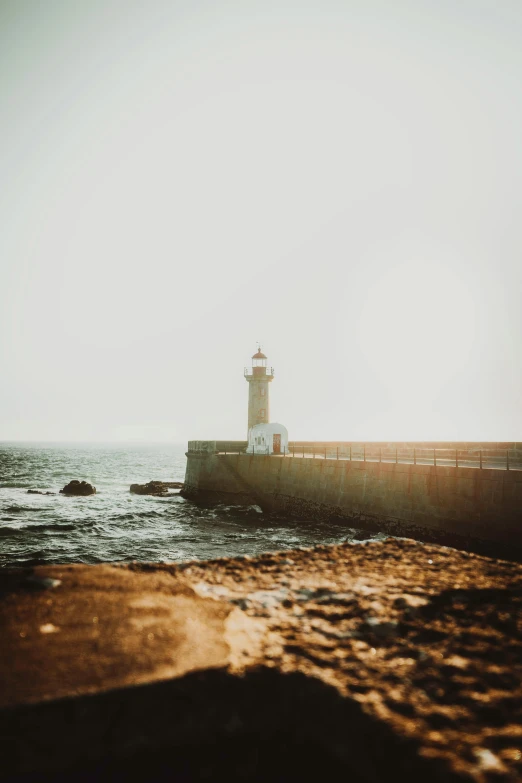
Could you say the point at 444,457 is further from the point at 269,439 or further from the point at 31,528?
the point at 31,528

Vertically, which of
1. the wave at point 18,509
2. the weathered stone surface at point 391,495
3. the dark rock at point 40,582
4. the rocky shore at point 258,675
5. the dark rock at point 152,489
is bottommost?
the dark rock at point 152,489

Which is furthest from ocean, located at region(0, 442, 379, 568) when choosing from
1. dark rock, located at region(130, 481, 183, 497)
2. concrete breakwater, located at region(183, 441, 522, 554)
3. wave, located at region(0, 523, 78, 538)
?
dark rock, located at region(130, 481, 183, 497)

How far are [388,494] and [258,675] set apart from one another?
1662 centimetres

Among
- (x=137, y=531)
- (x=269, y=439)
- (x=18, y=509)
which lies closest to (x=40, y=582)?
(x=137, y=531)

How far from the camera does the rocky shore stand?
5.35 ft

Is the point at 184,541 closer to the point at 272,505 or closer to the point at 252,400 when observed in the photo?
the point at 272,505

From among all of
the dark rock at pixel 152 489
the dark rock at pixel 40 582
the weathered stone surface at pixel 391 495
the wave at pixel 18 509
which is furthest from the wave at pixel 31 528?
the dark rock at pixel 40 582

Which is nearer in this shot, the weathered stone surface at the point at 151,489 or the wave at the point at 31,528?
the wave at the point at 31,528

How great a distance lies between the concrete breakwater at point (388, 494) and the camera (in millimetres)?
13344

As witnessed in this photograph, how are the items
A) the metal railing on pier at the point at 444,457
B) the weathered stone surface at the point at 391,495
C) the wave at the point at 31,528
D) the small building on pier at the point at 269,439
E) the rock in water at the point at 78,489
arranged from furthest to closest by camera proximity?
the small building on pier at the point at 269,439
the rock in water at the point at 78,489
the metal railing on pier at the point at 444,457
the wave at the point at 31,528
the weathered stone surface at the point at 391,495

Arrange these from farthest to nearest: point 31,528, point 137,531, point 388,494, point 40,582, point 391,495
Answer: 1. point 137,531
2. point 388,494
3. point 391,495
4. point 31,528
5. point 40,582

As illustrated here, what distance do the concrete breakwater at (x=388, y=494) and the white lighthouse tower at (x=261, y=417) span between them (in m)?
3.84

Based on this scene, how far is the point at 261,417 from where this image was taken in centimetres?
3562

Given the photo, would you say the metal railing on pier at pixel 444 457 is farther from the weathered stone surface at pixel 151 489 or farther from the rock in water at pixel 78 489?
the rock in water at pixel 78 489
